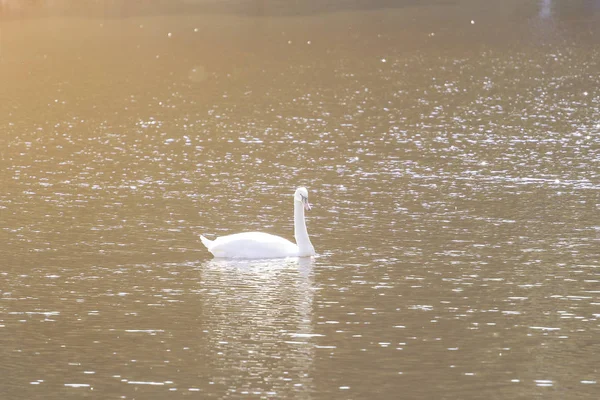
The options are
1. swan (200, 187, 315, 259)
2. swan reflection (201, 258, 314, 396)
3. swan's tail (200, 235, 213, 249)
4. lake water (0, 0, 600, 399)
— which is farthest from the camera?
swan's tail (200, 235, 213, 249)

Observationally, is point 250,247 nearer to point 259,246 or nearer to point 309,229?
point 259,246

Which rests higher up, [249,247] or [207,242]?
[207,242]

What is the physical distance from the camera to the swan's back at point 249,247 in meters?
23.8

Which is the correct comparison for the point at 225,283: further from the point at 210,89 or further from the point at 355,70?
the point at 355,70

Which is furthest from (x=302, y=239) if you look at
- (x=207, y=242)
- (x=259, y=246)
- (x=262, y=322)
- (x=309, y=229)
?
(x=262, y=322)

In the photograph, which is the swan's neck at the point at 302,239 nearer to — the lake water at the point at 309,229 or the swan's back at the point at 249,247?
the swan's back at the point at 249,247

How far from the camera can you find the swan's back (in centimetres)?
2381

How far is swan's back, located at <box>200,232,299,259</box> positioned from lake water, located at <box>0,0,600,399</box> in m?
0.32

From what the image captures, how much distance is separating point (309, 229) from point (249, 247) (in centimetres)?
342

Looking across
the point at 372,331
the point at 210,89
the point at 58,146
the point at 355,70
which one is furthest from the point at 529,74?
the point at 372,331

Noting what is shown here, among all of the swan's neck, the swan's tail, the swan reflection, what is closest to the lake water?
the swan reflection

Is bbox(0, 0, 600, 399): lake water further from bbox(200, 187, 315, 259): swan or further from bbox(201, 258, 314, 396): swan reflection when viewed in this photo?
bbox(200, 187, 315, 259): swan

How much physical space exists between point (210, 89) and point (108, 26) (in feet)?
155

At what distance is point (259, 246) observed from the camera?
2384 centimetres
